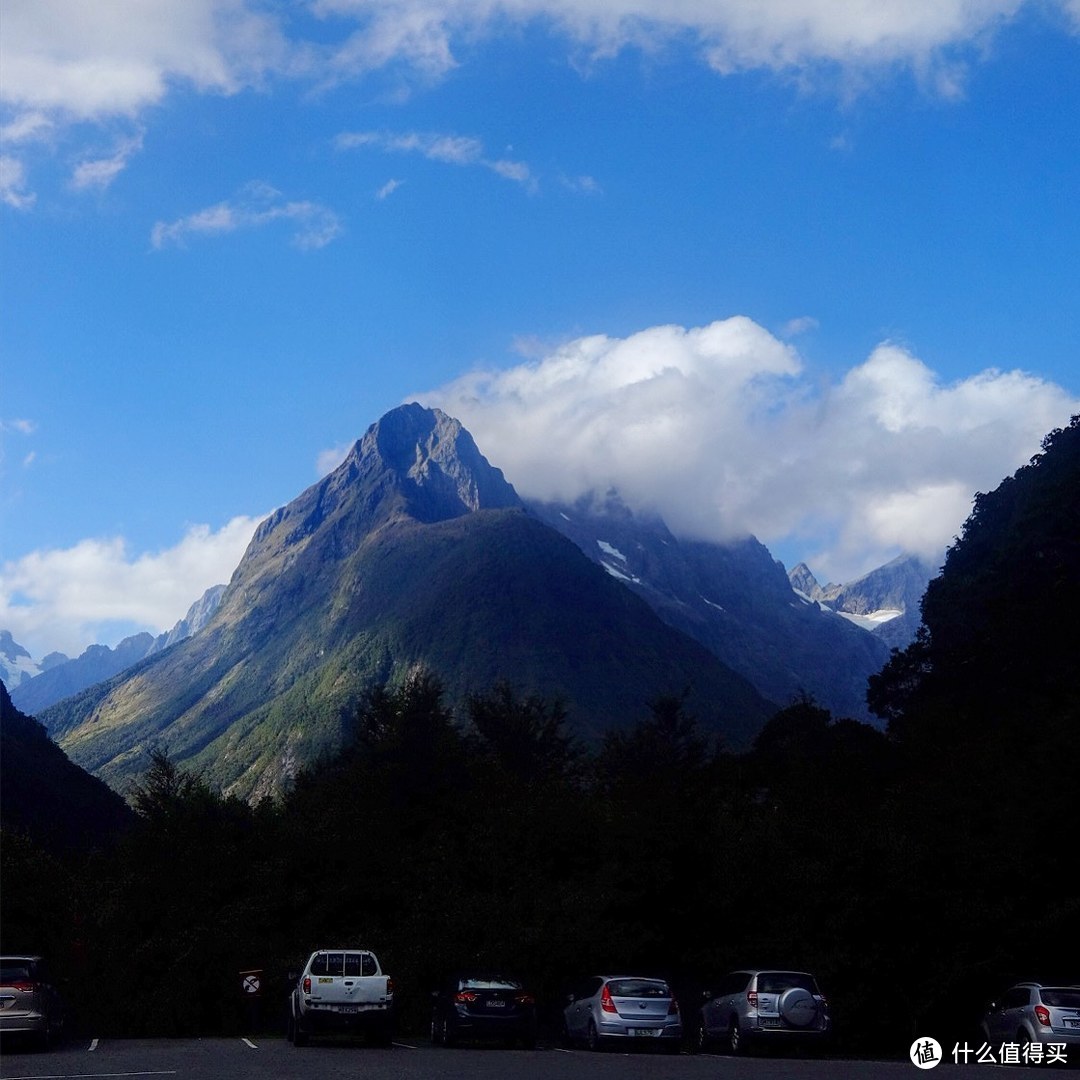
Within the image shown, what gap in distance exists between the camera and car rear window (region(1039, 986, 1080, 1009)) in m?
26.9

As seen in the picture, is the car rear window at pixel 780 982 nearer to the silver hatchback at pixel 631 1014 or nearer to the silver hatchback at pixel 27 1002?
the silver hatchback at pixel 631 1014

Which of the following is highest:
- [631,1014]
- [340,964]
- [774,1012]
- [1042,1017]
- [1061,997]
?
[1061,997]

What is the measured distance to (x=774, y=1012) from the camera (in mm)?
28734

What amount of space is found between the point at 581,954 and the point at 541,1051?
396 inches

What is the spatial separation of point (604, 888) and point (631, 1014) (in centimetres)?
1233

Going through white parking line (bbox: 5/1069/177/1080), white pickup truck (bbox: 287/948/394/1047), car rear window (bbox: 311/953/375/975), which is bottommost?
white parking line (bbox: 5/1069/177/1080)

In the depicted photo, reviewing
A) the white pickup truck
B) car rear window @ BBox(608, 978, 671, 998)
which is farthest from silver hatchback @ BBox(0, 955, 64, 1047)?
car rear window @ BBox(608, 978, 671, 998)

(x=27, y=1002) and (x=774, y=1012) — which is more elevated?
(x=774, y=1012)

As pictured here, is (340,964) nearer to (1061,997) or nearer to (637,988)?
(637,988)

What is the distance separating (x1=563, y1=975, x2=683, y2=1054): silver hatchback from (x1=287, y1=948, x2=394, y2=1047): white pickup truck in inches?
196

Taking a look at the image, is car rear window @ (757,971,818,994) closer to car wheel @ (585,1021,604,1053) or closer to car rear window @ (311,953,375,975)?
car wheel @ (585,1021,604,1053)

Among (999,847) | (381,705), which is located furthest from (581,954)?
(381,705)

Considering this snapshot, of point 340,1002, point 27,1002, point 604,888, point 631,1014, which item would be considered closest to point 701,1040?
point 631,1014

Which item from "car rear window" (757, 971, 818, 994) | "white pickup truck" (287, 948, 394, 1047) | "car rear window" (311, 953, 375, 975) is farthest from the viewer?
"car rear window" (311, 953, 375, 975)
